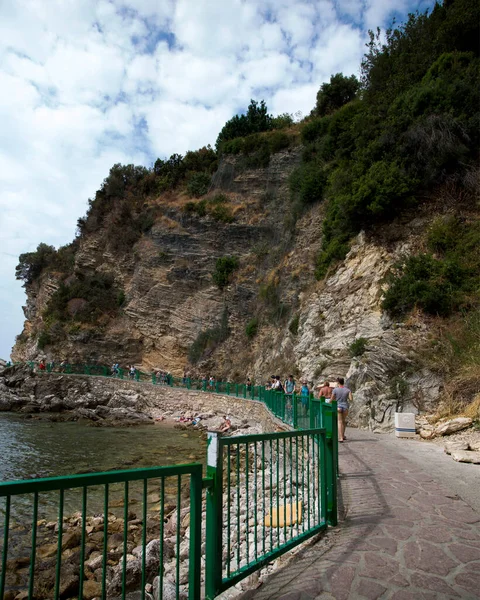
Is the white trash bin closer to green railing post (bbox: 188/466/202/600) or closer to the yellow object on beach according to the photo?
the yellow object on beach

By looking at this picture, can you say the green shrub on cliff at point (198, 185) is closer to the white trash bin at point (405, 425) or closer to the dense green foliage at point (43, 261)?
the dense green foliage at point (43, 261)

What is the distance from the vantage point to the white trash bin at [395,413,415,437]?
38.5 feet

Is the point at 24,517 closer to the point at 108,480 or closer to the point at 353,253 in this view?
the point at 108,480

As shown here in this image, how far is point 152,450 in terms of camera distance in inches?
686

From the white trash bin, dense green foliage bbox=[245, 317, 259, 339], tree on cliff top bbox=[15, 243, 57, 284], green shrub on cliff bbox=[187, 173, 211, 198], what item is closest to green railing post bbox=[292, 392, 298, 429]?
the white trash bin

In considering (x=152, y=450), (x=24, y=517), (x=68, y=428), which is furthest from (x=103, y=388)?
(x=24, y=517)

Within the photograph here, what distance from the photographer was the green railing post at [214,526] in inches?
120

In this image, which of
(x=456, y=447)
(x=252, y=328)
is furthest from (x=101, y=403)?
(x=456, y=447)

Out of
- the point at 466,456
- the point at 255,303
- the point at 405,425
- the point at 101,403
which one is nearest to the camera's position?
the point at 466,456

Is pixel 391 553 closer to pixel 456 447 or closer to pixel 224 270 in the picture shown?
pixel 456 447

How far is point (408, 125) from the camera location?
19.1 metres

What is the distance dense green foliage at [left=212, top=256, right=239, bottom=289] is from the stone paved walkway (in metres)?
30.5

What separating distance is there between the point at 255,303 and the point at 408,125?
1758 centimetres

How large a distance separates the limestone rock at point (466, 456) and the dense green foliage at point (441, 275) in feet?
22.5
